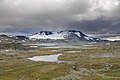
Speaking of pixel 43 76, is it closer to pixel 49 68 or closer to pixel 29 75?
pixel 29 75

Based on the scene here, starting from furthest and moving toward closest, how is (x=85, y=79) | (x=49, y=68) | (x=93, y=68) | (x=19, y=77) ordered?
(x=93, y=68) → (x=49, y=68) → (x=19, y=77) → (x=85, y=79)

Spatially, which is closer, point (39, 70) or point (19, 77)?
point (19, 77)

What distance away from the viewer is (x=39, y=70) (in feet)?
302

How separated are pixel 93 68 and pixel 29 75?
1388 inches

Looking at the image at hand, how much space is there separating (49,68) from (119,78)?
33.7m

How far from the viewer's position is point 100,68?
344 feet

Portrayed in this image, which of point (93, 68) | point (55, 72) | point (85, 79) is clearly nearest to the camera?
point (85, 79)

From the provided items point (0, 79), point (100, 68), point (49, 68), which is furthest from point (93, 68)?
point (0, 79)

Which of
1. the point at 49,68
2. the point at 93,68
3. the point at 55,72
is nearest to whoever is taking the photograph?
the point at 55,72

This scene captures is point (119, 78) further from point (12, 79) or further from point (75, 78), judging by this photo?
point (12, 79)

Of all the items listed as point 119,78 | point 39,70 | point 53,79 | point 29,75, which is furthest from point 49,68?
point 119,78

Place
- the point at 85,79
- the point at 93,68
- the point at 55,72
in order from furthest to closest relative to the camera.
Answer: the point at 93,68 → the point at 55,72 → the point at 85,79

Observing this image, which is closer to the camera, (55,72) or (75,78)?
(75,78)

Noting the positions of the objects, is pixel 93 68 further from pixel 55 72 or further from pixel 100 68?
pixel 55 72
